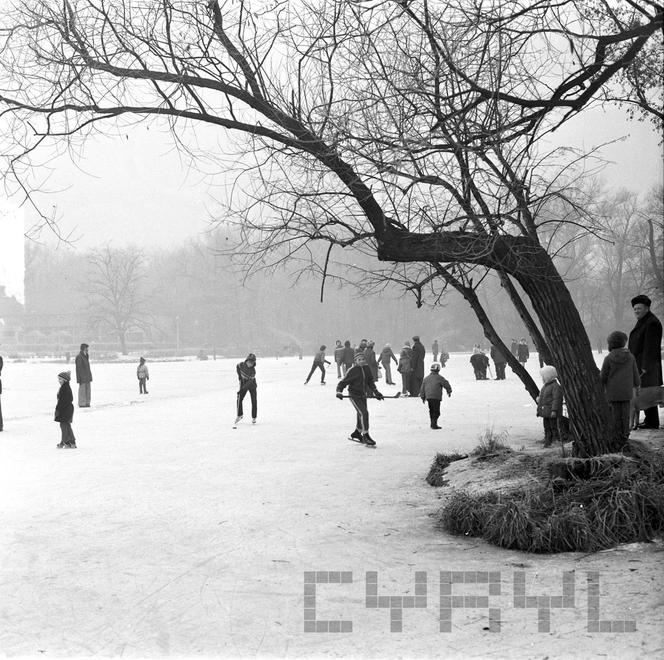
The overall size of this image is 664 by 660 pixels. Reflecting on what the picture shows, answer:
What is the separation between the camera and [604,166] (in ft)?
26.2

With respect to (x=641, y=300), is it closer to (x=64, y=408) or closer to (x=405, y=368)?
(x=64, y=408)

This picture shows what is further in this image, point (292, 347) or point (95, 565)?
point (292, 347)

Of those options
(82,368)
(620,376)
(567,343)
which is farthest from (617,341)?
(82,368)

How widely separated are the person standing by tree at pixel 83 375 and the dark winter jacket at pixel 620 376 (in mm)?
13828

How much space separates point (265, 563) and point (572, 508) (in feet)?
8.19

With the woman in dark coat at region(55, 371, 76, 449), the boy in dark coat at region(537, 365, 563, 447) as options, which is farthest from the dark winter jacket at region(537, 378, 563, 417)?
the woman in dark coat at region(55, 371, 76, 449)

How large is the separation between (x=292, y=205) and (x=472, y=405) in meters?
11.5

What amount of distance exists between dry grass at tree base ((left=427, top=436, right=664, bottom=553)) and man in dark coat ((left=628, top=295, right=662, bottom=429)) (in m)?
2.58

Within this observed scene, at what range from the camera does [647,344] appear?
9891mm

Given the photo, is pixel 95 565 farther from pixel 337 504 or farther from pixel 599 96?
pixel 599 96

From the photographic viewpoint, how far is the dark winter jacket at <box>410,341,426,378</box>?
68.7 ft

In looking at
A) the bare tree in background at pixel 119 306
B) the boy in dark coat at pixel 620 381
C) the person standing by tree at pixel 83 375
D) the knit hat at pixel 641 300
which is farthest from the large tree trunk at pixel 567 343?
the bare tree in background at pixel 119 306

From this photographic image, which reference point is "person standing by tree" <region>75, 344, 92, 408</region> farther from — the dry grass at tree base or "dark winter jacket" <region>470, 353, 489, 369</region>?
the dry grass at tree base

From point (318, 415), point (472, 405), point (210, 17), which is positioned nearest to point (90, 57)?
point (210, 17)
